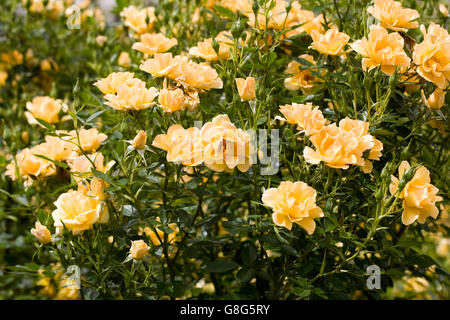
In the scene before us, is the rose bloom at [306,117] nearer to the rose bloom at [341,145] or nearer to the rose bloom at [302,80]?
the rose bloom at [341,145]

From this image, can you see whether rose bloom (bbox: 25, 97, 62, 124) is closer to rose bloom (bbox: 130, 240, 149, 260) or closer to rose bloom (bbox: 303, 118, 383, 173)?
rose bloom (bbox: 130, 240, 149, 260)

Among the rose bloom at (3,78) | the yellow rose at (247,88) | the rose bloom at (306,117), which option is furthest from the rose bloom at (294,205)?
the rose bloom at (3,78)

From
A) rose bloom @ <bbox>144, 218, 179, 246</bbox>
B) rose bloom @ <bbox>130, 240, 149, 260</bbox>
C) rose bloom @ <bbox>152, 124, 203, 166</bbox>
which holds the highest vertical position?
rose bloom @ <bbox>152, 124, 203, 166</bbox>

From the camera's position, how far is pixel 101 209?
1.16 meters

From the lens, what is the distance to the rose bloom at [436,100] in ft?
3.87

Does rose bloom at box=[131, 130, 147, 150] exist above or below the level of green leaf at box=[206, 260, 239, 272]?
above

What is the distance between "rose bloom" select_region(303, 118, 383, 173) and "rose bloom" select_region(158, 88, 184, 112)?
0.99 ft

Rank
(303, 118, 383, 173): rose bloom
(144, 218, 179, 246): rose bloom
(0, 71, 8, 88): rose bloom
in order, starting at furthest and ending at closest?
(0, 71, 8, 88): rose bloom, (144, 218, 179, 246): rose bloom, (303, 118, 383, 173): rose bloom

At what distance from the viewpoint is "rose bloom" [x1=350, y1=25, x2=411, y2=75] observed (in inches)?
44.6

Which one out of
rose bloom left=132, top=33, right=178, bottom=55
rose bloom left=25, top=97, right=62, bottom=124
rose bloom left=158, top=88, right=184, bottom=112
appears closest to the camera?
rose bloom left=158, top=88, right=184, bottom=112

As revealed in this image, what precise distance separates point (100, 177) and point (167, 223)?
0.65 feet

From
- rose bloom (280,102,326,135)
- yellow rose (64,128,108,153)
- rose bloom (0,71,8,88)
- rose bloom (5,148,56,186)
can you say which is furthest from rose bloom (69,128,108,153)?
rose bloom (0,71,8,88)

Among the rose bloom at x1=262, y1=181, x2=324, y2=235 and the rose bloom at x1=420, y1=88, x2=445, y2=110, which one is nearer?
the rose bloom at x1=262, y1=181, x2=324, y2=235

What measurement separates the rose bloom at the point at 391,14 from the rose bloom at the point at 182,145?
0.51 metres
